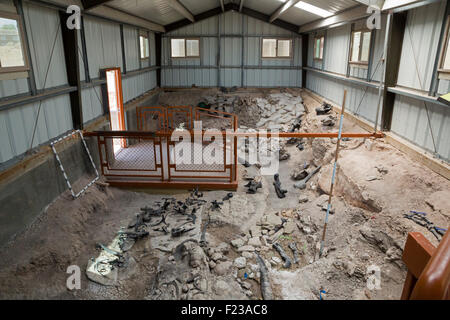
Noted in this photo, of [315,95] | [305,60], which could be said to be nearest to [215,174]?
[315,95]

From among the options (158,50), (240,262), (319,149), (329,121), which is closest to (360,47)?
(329,121)

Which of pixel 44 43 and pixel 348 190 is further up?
pixel 44 43

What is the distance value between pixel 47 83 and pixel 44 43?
0.87 metres

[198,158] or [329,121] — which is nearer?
[198,158]

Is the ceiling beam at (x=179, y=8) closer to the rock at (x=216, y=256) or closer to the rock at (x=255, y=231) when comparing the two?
the rock at (x=255, y=231)

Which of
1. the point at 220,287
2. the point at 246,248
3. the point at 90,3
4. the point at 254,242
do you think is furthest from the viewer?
the point at 90,3

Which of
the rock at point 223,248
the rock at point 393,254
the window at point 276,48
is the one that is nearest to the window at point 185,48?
the window at point 276,48

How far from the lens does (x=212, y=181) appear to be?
900 cm

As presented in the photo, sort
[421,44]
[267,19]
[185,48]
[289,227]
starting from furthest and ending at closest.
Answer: [185,48] < [267,19] < [289,227] < [421,44]

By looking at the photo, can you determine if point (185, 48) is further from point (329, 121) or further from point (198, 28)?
point (329, 121)

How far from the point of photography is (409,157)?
765 centimetres

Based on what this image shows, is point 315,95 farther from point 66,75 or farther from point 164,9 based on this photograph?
point 66,75

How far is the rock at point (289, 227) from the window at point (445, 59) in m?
4.57

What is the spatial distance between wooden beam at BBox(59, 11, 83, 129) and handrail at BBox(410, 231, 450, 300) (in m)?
8.61
